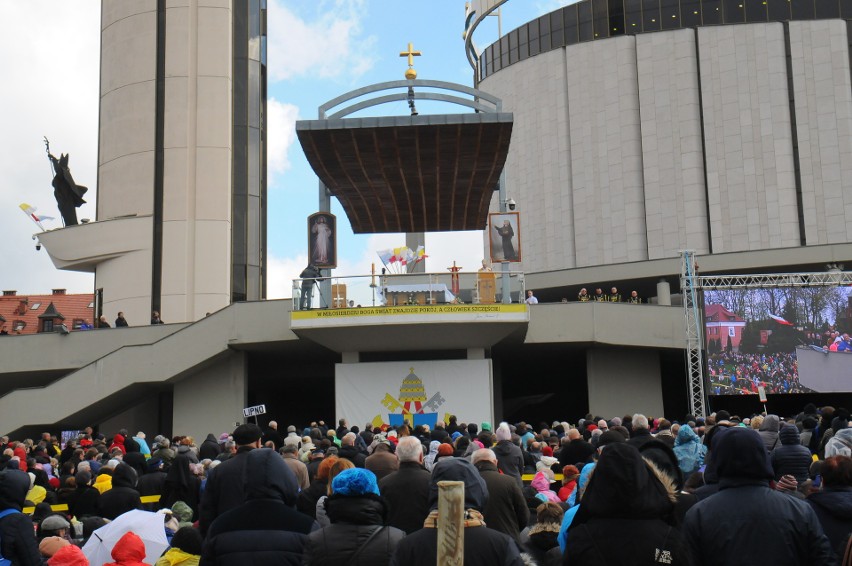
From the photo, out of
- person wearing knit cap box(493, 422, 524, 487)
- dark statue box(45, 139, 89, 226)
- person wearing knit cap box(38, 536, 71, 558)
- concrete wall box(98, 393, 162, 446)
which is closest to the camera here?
person wearing knit cap box(38, 536, 71, 558)

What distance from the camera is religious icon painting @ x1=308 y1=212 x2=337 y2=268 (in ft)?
93.0

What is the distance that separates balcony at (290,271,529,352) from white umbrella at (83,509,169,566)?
18024 millimetres

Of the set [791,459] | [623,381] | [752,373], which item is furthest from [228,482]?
[623,381]

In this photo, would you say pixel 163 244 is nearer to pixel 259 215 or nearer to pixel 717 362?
pixel 259 215

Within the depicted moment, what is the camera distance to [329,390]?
4059cm

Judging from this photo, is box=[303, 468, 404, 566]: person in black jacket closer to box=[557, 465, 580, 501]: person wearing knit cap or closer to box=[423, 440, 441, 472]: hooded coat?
box=[557, 465, 580, 501]: person wearing knit cap

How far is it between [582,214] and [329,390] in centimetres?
1975

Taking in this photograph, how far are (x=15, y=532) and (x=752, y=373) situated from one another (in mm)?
24599

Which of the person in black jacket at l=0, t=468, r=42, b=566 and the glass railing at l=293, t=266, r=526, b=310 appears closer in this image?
the person in black jacket at l=0, t=468, r=42, b=566

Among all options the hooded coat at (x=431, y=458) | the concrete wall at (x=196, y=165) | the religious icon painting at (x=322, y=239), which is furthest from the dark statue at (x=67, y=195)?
the hooded coat at (x=431, y=458)

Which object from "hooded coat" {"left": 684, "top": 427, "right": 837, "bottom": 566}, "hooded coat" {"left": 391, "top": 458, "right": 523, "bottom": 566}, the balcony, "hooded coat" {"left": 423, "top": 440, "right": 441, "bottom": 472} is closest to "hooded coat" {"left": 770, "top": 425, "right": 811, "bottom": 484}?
"hooded coat" {"left": 423, "top": 440, "right": 441, "bottom": 472}

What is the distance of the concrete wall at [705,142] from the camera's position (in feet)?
162

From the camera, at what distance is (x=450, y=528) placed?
4.74m

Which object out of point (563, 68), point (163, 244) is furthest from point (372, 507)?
point (563, 68)
